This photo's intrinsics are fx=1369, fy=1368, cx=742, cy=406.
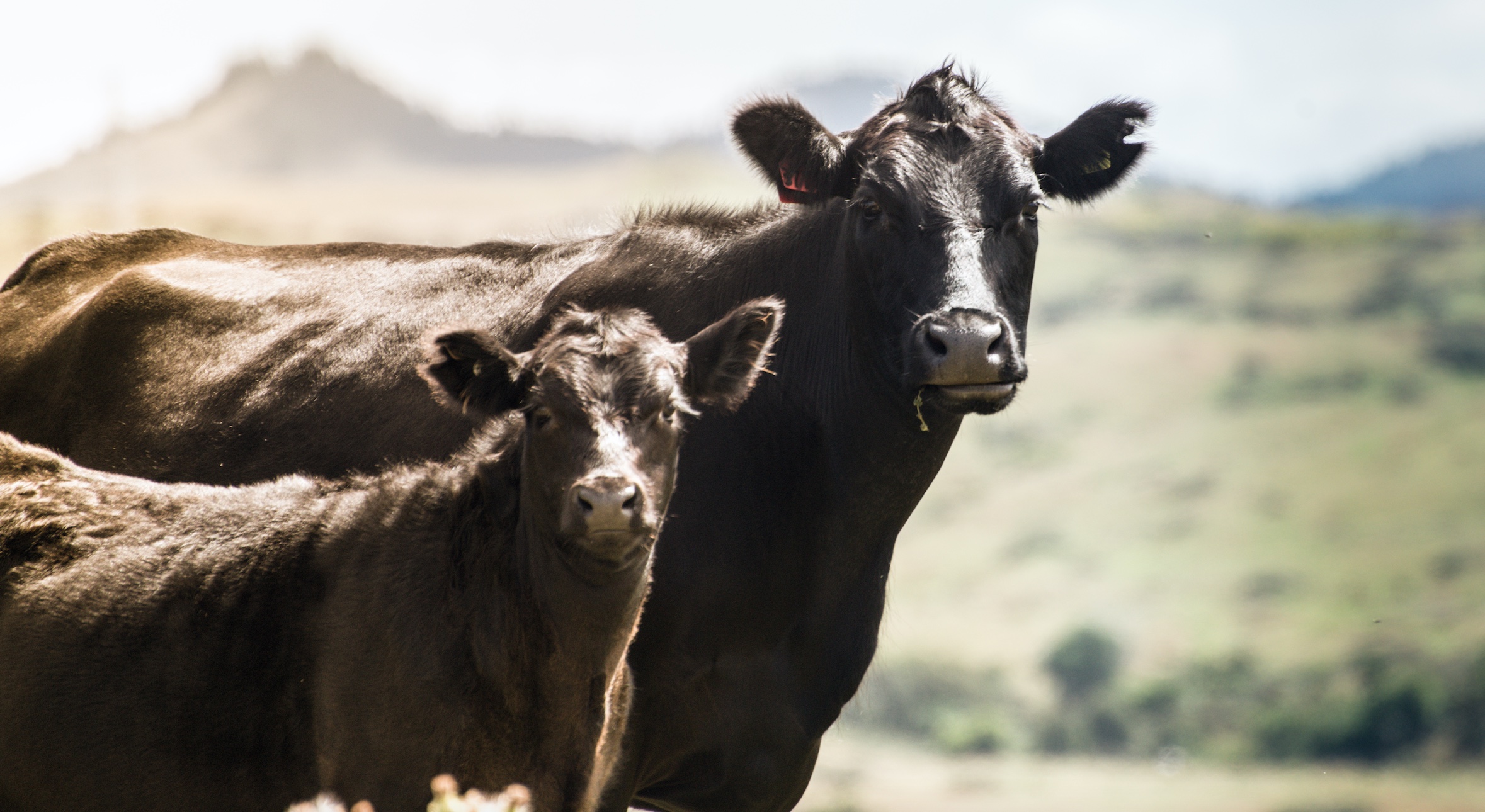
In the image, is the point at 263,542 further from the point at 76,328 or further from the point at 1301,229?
the point at 1301,229

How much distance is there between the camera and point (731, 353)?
5.68 m

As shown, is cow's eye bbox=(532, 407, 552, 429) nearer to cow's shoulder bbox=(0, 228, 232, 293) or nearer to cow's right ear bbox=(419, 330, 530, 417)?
cow's right ear bbox=(419, 330, 530, 417)

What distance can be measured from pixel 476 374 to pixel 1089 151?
3.28 metres

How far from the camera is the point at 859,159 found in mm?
6379

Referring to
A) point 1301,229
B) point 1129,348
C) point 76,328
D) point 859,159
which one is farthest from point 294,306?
point 1301,229

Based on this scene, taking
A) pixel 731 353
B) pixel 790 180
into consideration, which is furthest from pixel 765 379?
pixel 790 180

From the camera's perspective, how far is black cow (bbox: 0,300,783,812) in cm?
503

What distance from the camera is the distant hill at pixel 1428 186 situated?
14350cm

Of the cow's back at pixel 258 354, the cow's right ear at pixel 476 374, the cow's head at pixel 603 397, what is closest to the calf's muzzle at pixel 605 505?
the cow's head at pixel 603 397

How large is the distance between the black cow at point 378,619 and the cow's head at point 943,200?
774 millimetres

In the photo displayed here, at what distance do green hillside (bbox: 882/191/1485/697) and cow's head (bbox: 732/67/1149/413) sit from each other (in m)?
89.6

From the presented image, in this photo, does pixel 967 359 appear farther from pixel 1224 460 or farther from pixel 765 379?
pixel 1224 460

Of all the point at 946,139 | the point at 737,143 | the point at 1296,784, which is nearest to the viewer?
the point at 946,139

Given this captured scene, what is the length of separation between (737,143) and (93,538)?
3.45 m
